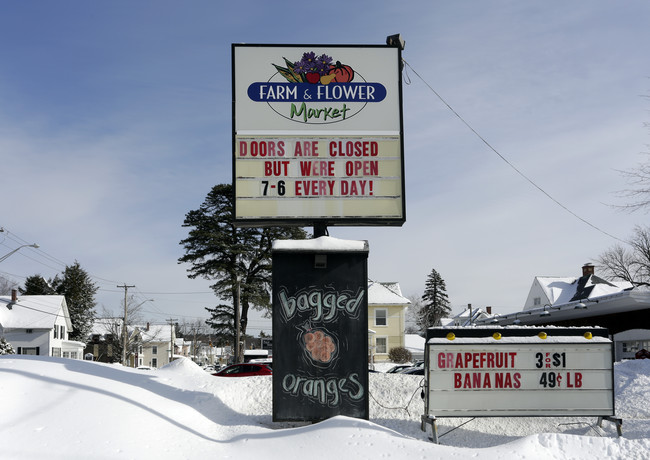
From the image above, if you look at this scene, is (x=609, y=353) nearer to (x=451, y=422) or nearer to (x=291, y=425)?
(x=451, y=422)

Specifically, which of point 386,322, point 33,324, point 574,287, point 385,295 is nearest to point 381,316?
point 386,322

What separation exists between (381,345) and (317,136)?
46.2 m

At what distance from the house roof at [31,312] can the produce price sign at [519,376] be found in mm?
56046

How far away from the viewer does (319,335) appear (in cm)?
1227

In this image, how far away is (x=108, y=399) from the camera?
35.7 feet

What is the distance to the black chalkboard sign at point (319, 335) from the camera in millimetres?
12156

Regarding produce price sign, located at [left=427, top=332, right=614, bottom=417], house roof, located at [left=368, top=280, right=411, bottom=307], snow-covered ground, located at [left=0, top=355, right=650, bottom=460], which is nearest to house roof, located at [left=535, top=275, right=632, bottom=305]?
house roof, located at [left=368, top=280, right=411, bottom=307]

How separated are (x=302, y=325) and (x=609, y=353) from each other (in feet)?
20.6

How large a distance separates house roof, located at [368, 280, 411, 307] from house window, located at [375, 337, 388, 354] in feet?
11.4

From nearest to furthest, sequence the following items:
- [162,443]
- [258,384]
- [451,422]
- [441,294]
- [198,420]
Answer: [162,443] → [198,420] → [451,422] → [258,384] → [441,294]

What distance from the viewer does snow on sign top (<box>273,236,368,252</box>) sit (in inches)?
485

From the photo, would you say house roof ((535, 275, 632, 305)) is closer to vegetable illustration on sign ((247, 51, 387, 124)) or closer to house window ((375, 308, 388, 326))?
house window ((375, 308, 388, 326))

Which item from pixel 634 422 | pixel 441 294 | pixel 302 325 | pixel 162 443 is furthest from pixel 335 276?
pixel 441 294

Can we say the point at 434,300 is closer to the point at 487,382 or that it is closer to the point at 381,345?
the point at 381,345
